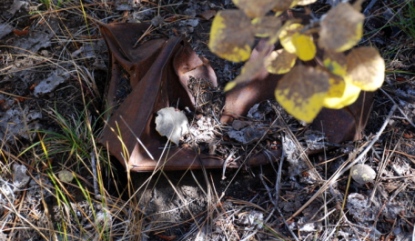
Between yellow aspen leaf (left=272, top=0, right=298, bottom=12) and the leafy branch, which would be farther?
yellow aspen leaf (left=272, top=0, right=298, bottom=12)

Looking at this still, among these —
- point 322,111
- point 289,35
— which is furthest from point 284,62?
point 322,111

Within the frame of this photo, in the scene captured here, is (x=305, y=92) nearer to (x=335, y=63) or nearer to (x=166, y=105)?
(x=335, y=63)

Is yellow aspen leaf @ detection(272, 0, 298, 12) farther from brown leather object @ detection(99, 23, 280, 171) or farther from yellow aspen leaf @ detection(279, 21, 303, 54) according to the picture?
brown leather object @ detection(99, 23, 280, 171)

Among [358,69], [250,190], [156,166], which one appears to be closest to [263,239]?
[250,190]

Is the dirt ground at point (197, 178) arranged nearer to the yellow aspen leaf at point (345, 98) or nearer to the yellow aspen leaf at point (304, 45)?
the yellow aspen leaf at point (345, 98)

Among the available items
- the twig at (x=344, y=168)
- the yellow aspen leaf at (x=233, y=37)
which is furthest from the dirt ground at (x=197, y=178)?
the yellow aspen leaf at (x=233, y=37)

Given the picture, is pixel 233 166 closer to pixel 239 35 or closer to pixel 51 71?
pixel 239 35

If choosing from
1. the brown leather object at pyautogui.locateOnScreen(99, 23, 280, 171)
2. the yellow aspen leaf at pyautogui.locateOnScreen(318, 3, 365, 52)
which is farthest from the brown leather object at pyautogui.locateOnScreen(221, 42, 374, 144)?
the yellow aspen leaf at pyautogui.locateOnScreen(318, 3, 365, 52)
